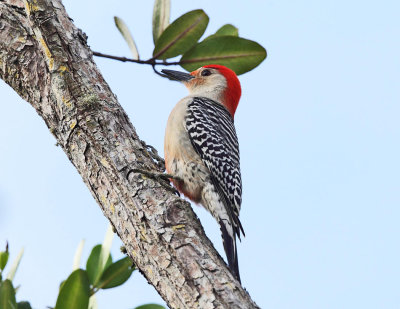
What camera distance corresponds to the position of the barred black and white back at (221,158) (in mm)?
4344

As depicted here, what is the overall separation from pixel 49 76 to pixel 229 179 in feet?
5.99

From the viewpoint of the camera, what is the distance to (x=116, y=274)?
345 cm

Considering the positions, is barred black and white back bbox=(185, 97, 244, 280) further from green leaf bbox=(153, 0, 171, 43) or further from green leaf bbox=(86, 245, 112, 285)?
green leaf bbox=(153, 0, 171, 43)

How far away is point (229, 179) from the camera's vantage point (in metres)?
4.66

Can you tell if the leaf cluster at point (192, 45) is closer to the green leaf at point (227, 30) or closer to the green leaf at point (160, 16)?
the green leaf at point (160, 16)

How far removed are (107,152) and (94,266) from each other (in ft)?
2.50

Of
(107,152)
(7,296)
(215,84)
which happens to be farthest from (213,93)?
(7,296)

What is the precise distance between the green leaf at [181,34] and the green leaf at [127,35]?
0.51 ft

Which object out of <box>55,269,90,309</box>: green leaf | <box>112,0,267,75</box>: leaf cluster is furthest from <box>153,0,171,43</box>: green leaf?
<box>55,269,90,309</box>: green leaf

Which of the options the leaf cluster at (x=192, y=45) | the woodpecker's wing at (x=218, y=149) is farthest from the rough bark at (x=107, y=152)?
the woodpecker's wing at (x=218, y=149)

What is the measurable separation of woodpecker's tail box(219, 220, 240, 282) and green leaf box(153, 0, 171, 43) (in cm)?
160

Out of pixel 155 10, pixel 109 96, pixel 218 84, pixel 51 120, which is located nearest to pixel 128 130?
pixel 109 96

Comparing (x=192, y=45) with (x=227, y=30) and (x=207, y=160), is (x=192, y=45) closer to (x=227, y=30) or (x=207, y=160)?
(x=227, y=30)

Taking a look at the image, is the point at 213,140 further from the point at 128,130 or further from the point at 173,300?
the point at 173,300
